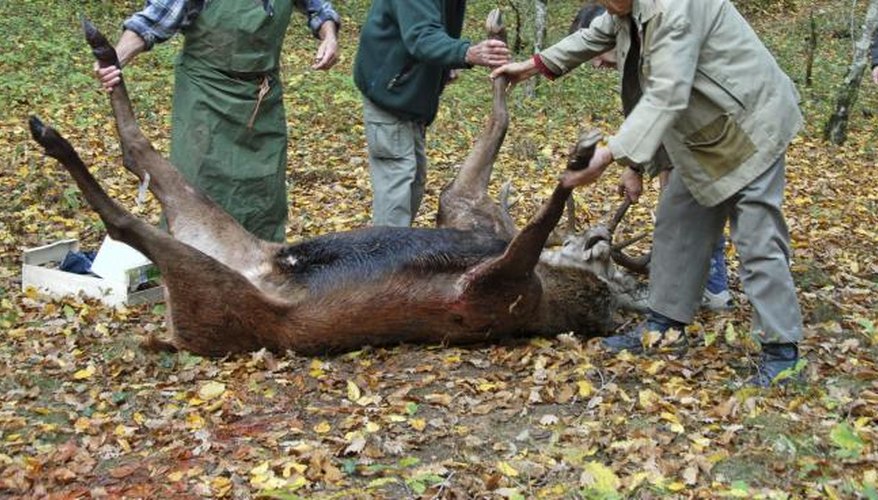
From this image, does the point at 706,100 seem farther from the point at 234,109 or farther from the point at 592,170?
the point at 234,109

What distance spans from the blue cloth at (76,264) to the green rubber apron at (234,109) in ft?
3.84

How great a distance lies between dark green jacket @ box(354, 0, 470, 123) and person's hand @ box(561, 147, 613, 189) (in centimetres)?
125

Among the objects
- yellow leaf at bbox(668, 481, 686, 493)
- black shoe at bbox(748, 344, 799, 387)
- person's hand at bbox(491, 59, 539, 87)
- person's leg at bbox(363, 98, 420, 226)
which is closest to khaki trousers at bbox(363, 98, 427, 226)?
person's leg at bbox(363, 98, 420, 226)

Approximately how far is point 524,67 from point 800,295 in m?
2.25

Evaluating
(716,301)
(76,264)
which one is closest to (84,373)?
(76,264)

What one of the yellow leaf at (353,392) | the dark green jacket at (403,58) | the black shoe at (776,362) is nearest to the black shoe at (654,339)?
the black shoe at (776,362)

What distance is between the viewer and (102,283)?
5.96 metres

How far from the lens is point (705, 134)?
14.5 feet

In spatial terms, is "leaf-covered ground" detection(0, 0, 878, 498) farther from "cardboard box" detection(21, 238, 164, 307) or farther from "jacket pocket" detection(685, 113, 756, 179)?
"jacket pocket" detection(685, 113, 756, 179)

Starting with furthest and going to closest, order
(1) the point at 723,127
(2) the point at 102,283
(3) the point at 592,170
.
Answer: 1. (2) the point at 102,283
2. (1) the point at 723,127
3. (3) the point at 592,170

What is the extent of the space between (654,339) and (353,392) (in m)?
1.57

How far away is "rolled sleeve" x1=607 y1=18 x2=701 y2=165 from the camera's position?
13.6ft

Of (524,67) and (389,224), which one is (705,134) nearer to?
(524,67)

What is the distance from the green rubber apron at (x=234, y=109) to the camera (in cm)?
543
